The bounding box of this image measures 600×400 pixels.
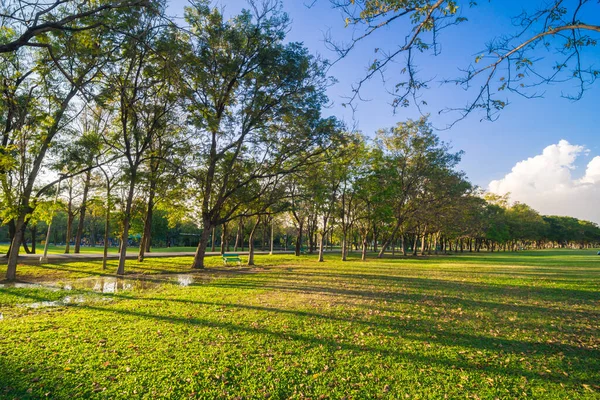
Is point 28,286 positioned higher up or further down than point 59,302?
further down

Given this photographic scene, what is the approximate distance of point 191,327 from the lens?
6984mm

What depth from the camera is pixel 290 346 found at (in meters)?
5.90

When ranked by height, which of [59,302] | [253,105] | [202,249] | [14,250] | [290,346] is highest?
[253,105]

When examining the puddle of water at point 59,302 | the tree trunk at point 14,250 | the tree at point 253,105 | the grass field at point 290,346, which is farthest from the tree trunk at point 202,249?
the puddle of water at point 59,302

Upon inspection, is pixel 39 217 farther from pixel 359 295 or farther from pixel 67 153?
pixel 359 295

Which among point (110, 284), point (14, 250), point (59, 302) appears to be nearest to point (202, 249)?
point (110, 284)

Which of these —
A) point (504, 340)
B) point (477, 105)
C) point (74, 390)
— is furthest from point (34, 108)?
Answer: point (504, 340)

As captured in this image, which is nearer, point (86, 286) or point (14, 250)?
point (86, 286)

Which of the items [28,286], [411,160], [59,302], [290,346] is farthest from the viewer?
[411,160]

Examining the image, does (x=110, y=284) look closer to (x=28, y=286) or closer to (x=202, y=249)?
(x=28, y=286)

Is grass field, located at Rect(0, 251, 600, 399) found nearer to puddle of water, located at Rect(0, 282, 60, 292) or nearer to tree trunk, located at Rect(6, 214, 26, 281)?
puddle of water, located at Rect(0, 282, 60, 292)

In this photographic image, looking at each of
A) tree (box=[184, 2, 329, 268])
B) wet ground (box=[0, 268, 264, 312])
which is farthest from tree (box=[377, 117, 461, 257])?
wet ground (box=[0, 268, 264, 312])

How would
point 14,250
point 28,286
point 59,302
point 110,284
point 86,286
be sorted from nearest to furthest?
point 59,302, point 28,286, point 86,286, point 110,284, point 14,250

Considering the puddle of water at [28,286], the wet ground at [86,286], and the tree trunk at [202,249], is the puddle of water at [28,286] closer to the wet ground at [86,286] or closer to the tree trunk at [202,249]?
the wet ground at [86,286]
